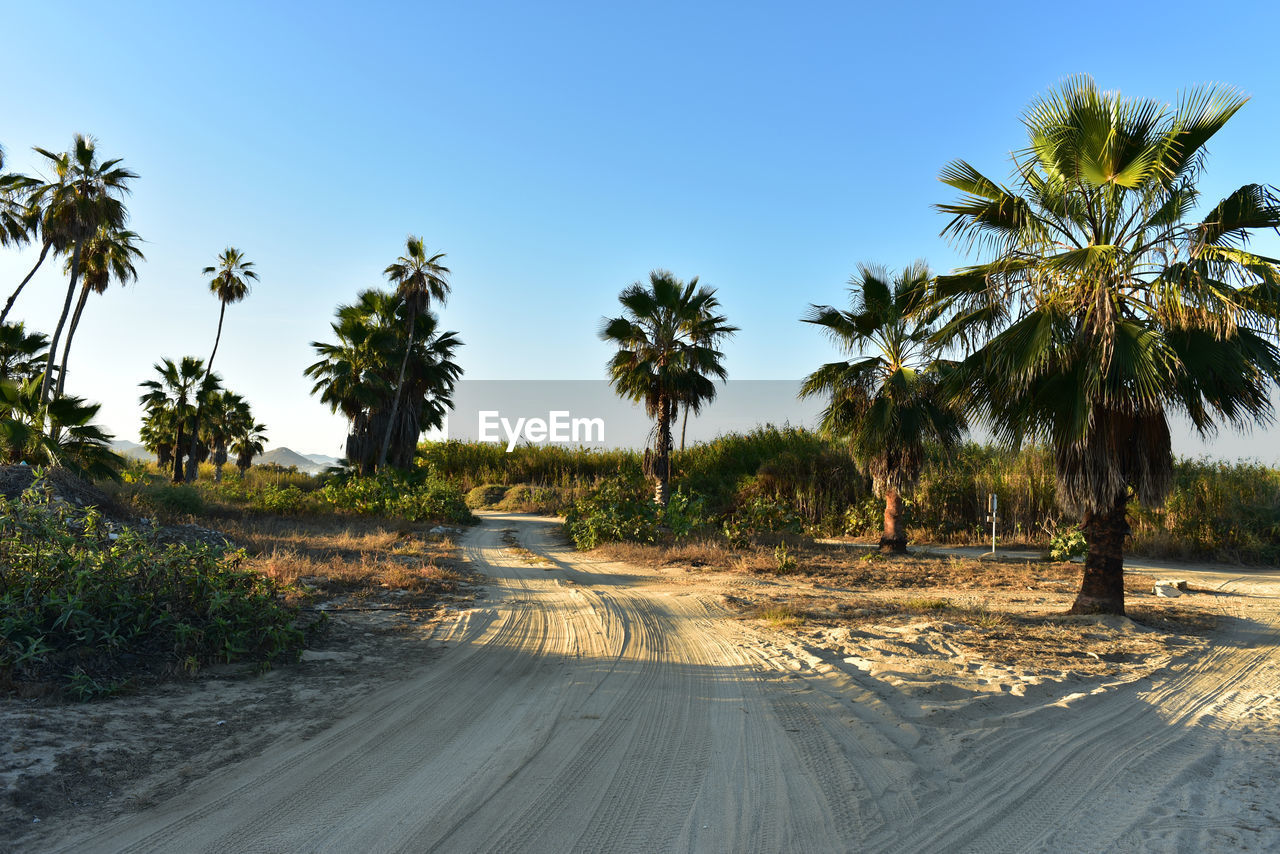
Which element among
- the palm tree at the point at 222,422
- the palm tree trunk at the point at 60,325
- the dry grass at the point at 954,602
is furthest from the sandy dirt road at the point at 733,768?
the palm tree at the point at 222,422

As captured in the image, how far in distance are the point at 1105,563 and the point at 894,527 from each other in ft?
25.0

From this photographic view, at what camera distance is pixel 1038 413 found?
8727mm

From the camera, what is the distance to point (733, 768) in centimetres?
407

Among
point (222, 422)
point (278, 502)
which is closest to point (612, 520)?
point (278, 502)

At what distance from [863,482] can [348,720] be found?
21156 millimetres

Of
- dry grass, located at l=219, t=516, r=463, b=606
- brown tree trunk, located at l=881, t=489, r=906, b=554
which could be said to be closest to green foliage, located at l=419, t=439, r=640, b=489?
dry grass, located at l=219, t=516, r=463, b=606

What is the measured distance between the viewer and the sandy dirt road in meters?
3.27

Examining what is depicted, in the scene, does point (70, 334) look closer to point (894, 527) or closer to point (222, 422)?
point (222, 422)

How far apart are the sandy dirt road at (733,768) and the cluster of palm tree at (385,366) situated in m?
25.5

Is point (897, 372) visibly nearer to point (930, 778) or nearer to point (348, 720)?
point (930, 778)

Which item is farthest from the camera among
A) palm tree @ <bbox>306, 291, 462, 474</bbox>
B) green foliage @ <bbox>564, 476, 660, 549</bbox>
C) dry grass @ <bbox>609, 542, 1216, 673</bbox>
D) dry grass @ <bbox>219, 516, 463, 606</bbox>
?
palm tree @ <bbox>306, 291, 462, 474</bbox>

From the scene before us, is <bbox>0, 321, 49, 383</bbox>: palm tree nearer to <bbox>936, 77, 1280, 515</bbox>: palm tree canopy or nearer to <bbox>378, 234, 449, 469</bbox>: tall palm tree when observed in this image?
<bbox>378, 234, 449, 469</bbox>: tall palm tree

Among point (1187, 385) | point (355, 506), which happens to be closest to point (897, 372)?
point (1187, 385)

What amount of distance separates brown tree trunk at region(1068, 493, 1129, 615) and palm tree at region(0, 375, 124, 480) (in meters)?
18.6
